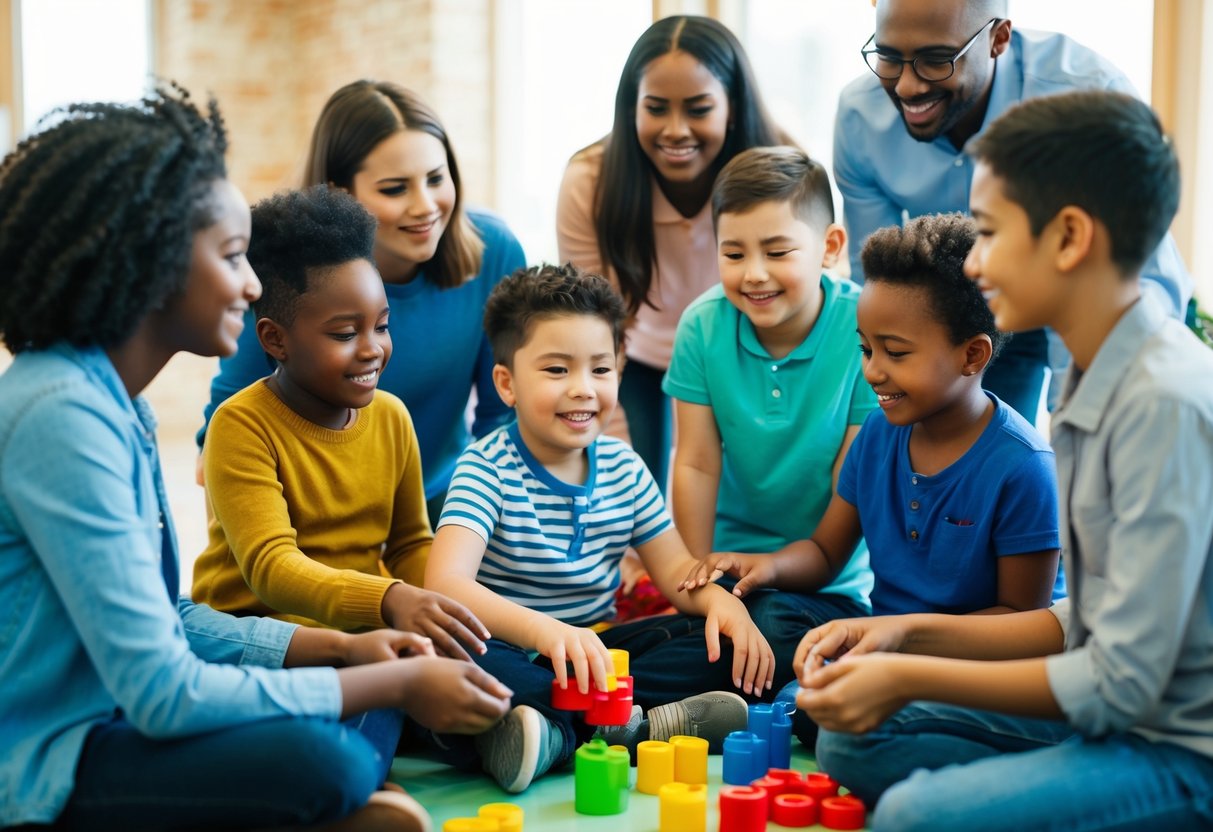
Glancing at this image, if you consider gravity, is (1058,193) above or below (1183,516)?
above

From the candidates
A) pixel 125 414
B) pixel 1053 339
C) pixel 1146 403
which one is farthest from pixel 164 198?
pixel 1053 339

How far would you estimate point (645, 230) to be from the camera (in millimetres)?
2877

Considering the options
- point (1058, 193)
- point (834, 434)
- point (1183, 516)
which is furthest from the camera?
point (834, 434)

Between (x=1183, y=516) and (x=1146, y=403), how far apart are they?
0.14 m

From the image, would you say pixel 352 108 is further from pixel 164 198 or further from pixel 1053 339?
pixel 1053 339

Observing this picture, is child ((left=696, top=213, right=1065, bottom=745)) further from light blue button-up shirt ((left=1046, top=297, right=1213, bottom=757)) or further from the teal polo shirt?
light blue button-up shirt ((left=1046, top=297, right=1213, bottom=757))

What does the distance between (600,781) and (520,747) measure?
14 centimetres

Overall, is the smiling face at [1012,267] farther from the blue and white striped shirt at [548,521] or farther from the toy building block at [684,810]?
the blue and white striped shirt at [548,521]

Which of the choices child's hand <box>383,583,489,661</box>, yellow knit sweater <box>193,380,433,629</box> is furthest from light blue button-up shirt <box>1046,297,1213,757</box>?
yellow knit sweater <box>193,380,433,629</box>

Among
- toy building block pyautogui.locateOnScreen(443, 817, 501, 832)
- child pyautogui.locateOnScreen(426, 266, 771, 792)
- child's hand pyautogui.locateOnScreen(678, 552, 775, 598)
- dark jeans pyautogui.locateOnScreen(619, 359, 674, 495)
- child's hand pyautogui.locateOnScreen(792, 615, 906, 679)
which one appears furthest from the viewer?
dark jeans pyautogui.locateOnScreen(619, 359, 674, 495)

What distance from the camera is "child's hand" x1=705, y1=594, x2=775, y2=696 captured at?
6.81ft

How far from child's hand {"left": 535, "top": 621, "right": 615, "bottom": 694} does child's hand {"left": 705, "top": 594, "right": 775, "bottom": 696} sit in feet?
0.79

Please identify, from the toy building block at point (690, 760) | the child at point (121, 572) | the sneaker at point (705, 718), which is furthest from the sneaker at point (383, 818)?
the sneaker at point (705, 718)

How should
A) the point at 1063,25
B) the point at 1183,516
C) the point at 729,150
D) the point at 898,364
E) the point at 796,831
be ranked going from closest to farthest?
1. the point at 1183,516
2. the point at 796,831
3. the point at 898,364
4. the point at 729,150
5. the point at 1063,25
